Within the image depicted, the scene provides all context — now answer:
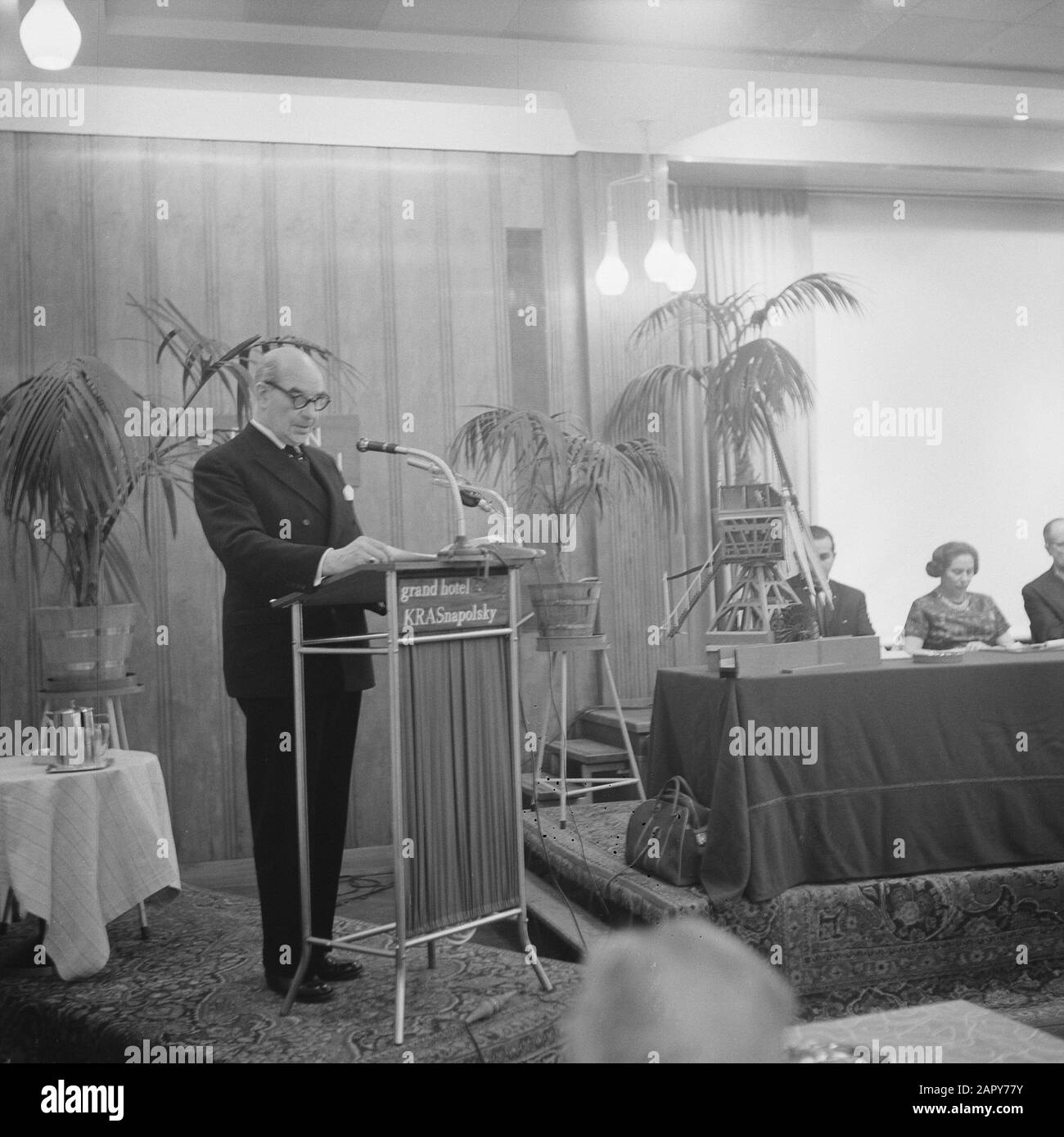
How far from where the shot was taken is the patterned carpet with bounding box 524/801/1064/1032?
3.40m

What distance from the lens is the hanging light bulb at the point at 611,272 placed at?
19.7ft

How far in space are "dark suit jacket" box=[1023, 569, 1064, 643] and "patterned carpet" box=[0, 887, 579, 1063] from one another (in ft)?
10.7

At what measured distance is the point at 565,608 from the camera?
5.13 m

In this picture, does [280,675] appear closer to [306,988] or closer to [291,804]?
[291,804]

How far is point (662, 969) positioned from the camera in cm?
99

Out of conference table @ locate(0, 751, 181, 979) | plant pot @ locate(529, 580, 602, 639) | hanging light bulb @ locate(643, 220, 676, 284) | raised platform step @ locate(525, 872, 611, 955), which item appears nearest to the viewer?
conference table @ locate(0, 751, 181, 979)

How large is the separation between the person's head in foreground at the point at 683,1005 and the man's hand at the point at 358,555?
1.69 m

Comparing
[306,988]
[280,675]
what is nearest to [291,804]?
[280,675]
